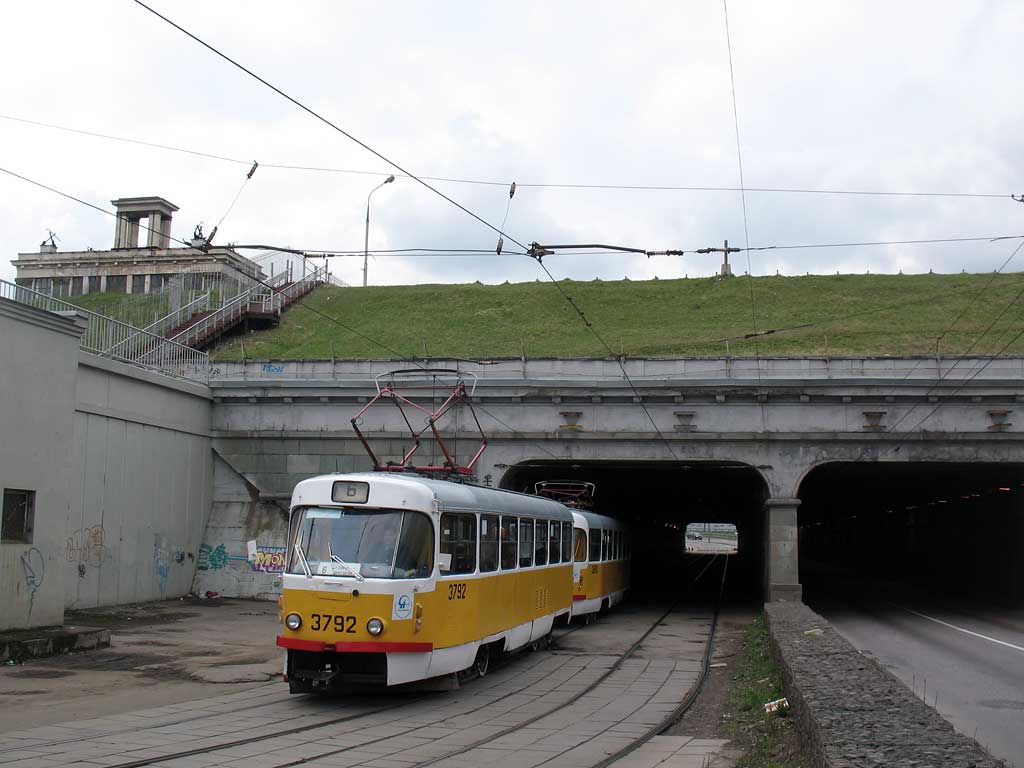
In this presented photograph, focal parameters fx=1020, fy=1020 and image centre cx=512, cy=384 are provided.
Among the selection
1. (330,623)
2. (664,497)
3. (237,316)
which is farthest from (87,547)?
(664,497)

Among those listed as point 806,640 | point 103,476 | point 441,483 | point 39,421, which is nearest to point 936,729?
point 806,640

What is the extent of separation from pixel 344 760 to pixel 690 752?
11.4ft

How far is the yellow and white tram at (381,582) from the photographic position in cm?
1223

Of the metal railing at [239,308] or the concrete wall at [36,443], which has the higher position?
the metal railing at [239,308]

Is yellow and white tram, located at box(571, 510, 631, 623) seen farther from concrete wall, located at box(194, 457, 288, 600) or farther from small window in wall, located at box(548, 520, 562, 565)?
concrete wall, located at box(194, 457, 288, 600)

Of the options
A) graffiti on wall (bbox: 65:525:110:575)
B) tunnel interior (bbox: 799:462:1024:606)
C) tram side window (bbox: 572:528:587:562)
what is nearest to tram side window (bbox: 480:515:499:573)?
tram side window (bbox: 572:528:587:562)

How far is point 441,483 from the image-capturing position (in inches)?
554

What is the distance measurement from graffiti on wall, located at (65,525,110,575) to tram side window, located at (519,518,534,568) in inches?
→ 436

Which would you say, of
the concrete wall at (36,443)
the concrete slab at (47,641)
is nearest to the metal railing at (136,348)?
the concrete wall at (36,443)

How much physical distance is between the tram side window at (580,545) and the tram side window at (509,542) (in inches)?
259

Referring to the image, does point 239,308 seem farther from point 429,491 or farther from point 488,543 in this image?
point 429,491

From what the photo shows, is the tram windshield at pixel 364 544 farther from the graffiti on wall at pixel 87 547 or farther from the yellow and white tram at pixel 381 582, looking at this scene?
the graffiti on wall at pixel 87 547

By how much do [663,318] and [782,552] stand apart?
3300 centimetres

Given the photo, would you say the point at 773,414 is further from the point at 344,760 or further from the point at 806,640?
the point at 344,760
